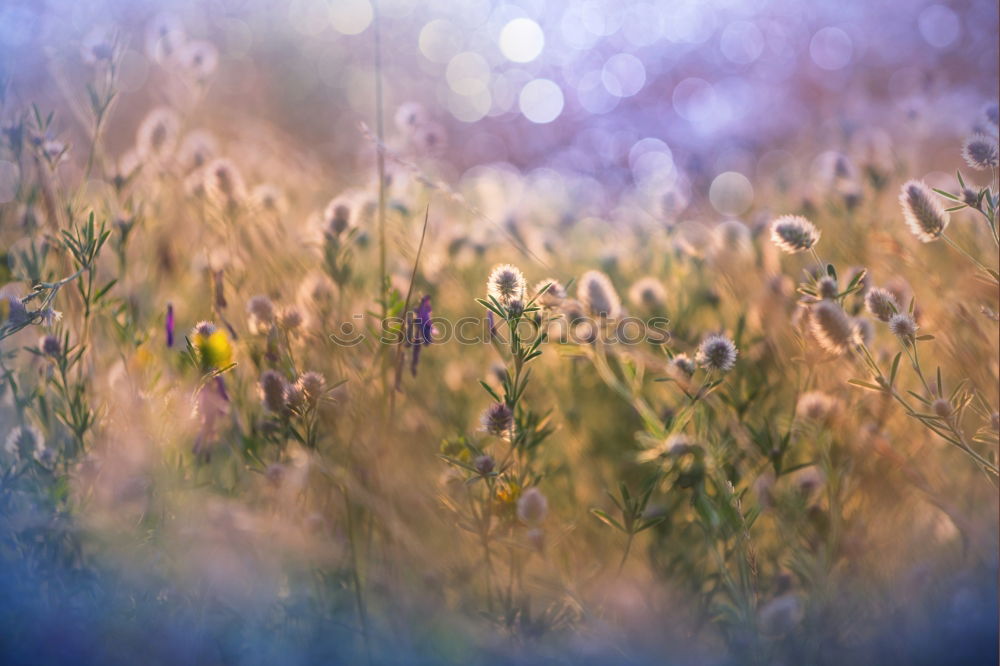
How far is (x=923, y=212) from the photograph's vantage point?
968mm

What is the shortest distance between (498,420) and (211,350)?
1.15 feet

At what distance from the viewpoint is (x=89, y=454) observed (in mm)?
1037

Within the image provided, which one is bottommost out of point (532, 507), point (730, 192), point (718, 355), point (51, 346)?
point (730, 192)

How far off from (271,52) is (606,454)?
19.2ft

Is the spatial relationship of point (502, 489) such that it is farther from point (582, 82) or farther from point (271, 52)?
point (271, 52)

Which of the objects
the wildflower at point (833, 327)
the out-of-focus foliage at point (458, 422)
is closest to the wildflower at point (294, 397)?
the out-of-focus foliage at point (458, 422)

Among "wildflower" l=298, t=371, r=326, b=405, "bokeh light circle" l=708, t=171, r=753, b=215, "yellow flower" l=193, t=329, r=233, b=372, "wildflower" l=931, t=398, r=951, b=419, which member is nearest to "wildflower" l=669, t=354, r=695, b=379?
"wildflower" l=931, t=398, r=951, b=419

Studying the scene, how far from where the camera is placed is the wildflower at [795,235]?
960 mm

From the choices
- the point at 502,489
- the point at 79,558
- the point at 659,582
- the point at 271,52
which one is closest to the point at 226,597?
the point at 79,558

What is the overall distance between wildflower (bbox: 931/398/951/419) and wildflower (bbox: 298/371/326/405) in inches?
28.3

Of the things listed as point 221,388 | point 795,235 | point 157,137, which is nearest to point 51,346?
point 221,388

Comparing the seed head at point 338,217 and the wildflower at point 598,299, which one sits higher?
the seed head at point 338,217

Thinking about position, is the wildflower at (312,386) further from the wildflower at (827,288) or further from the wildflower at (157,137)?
the wildflower at (157,137)

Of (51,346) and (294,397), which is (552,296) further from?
(51,346)
